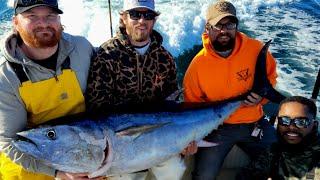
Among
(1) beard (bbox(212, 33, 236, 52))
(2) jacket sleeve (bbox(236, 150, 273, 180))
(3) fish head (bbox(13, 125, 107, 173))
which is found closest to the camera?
(3) fish head (bbox(13, 125, 107, 173))

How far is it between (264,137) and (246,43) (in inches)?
33.1

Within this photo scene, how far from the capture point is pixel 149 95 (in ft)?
11.1

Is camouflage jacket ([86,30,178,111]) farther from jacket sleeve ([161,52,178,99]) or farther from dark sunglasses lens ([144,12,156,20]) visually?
dark sunglasses lens ([144,12,156,20])

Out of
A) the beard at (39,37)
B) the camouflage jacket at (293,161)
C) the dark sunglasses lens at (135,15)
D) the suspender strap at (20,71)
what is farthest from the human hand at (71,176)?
the camouflage jacket at (293,161)

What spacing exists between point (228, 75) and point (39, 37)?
1615 mm

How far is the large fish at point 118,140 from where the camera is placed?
2637mm

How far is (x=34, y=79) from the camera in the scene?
2.94 metres

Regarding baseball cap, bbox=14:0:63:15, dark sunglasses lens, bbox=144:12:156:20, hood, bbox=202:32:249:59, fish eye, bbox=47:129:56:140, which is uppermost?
baseball cap, bbox=14:0:63:15

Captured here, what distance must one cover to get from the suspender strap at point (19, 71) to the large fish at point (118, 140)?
436mm

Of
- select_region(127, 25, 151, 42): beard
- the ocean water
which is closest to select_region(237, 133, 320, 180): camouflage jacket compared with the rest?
select_region(127, 25, 151, 42): beard

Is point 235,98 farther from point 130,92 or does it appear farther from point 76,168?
point 76,168

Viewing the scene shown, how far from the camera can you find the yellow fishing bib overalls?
297 cm

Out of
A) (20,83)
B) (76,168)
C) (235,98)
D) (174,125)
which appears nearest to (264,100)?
(235,98)

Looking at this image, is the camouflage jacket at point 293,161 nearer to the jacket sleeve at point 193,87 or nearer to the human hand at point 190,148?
the human hand at point 190,148
